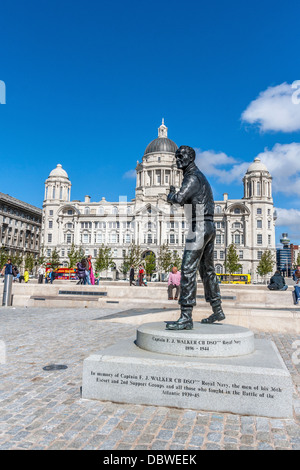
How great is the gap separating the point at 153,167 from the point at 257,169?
84.9 ft

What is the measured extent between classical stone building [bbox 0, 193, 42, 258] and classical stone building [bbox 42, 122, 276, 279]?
13.4 ft

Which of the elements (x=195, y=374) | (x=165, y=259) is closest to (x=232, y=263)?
(x=165, y=259)

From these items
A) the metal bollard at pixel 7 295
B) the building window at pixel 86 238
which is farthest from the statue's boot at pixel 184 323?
the building window at pixel 86 238

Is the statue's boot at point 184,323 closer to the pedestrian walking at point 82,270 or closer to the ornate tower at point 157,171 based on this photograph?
the pedestrian walking at point 82,270

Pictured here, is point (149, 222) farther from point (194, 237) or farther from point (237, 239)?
point (194, 237)

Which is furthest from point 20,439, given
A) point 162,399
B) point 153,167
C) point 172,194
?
point 153,167

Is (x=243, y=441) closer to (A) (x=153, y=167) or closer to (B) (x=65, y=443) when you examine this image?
(B) (x=65, y=443)

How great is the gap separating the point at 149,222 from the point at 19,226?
2888 centimetres

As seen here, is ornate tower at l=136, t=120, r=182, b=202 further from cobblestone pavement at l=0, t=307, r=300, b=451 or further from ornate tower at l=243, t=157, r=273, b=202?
cobblestone pavement at l=0, t=307, r=300, b=451

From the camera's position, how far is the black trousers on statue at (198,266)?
18.0 ft

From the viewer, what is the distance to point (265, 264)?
6475cm

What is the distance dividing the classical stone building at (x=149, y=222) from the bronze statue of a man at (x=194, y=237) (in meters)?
67.8

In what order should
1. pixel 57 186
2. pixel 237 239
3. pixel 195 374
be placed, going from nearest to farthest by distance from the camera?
pixel 195 374 → pixel 237 239 → pixel 57 186

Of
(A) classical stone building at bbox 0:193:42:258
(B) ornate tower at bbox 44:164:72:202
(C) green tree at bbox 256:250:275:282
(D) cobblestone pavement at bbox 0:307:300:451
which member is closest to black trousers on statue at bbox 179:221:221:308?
(D) cobblestone pavement at bbox 0:307:300:451
